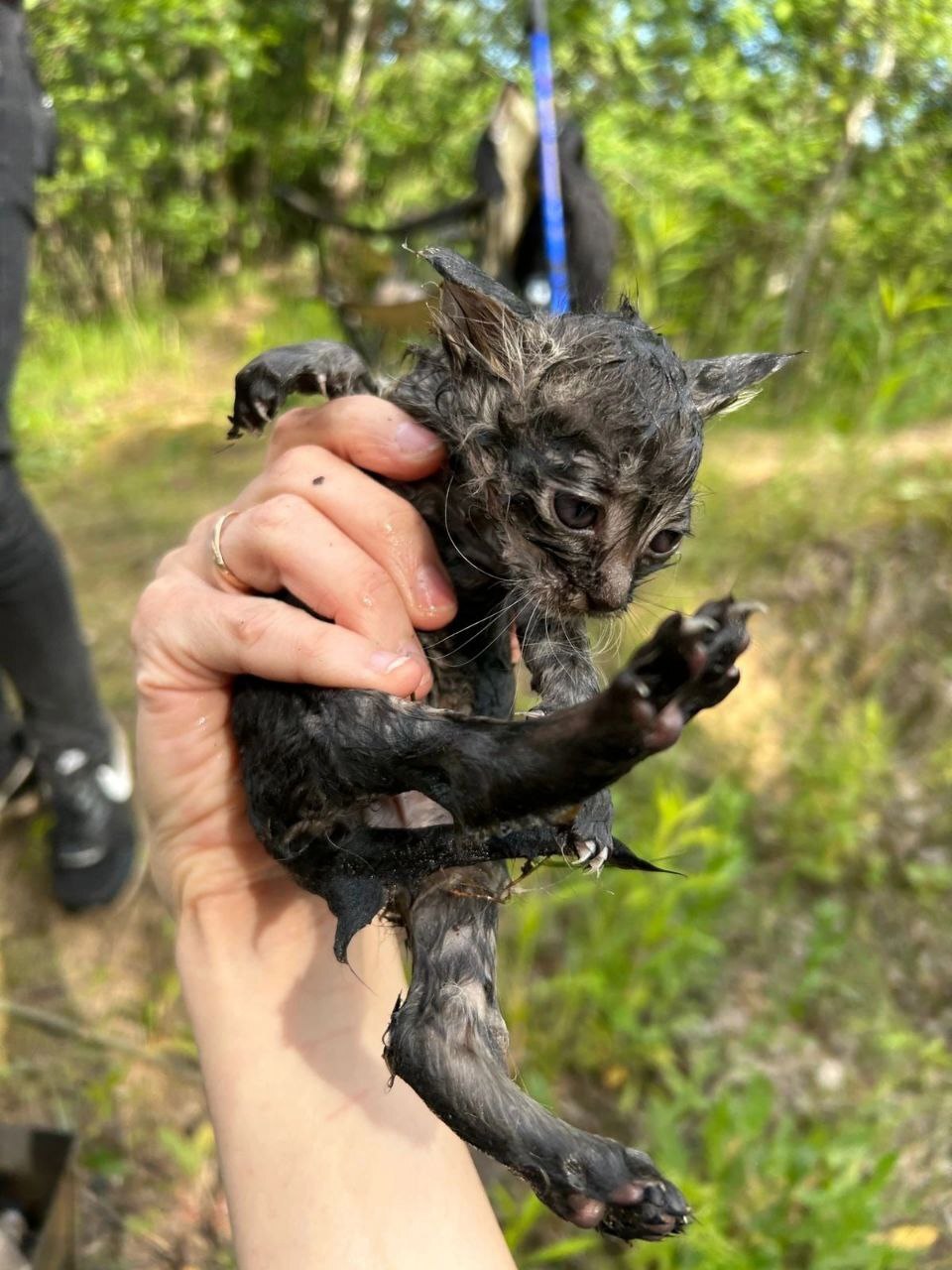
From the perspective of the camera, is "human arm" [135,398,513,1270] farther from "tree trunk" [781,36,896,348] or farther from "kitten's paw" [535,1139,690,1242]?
"tree trunk" [781,36,896,348]

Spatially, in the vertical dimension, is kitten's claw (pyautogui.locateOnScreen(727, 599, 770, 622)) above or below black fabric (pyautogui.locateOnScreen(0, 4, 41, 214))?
below

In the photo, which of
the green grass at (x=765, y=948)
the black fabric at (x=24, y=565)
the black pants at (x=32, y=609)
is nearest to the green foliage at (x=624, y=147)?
the black fabric at (x=24, y=565)

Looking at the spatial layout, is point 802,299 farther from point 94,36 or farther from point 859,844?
point 94,36

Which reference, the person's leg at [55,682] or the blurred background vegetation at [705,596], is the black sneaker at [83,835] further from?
the blurred background vegetation at [705,596]

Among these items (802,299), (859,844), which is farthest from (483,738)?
(802,299)

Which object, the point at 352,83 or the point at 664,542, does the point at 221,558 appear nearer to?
the point at 664,542

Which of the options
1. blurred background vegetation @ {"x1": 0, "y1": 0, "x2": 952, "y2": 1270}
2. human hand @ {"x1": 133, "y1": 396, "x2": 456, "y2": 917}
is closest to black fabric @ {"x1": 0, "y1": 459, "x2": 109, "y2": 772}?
blurred background vegetation @ {"x1": 0, "y1": 0, "x2": 952, "y2": 1270}
